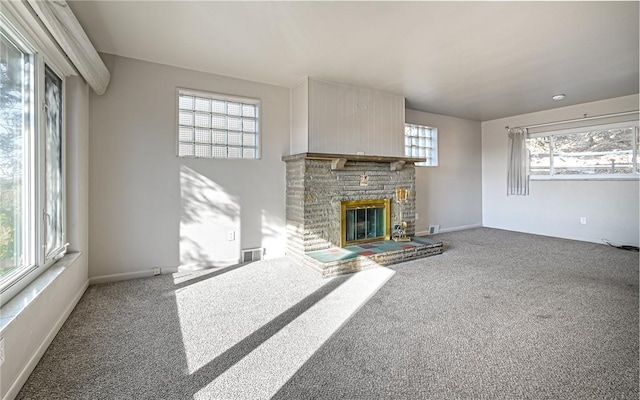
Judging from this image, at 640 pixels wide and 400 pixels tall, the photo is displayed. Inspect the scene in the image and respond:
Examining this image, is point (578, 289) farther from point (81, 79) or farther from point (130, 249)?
point (81, 79)

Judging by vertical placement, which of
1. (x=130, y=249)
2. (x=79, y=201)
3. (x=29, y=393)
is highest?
(x=79, y=201)

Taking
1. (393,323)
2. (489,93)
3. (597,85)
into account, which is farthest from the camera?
(489,93)

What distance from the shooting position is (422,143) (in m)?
6.41

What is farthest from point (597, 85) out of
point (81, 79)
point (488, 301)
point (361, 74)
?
point (81, 79)

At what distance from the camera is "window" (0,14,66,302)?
1859 millimetres

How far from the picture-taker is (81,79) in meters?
3.07

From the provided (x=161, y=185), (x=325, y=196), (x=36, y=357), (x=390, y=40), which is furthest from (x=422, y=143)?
(x=36, y=357)

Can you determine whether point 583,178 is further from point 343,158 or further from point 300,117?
point 300,117

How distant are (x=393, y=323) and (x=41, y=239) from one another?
2.64 m

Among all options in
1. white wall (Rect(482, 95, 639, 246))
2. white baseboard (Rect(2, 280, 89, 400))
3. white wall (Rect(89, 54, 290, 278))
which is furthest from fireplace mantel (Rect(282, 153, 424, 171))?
white wall (Rect(482, 95, 639, 246))

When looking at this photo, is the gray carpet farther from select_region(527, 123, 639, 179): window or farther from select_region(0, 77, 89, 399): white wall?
select_region(527, 123, 639, 179): window

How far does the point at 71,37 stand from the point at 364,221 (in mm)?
3880

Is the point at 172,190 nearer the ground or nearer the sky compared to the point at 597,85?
nearer the ground

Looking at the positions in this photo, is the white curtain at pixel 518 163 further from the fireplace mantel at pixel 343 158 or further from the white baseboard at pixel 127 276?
the white baseboard at pixel 127 276
